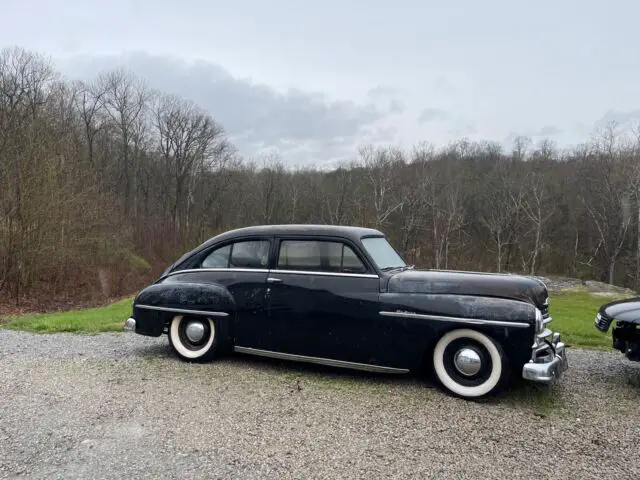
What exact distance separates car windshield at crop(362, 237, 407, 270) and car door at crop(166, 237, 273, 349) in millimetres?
1282

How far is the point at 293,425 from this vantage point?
14.3 feet

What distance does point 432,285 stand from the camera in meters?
5.29

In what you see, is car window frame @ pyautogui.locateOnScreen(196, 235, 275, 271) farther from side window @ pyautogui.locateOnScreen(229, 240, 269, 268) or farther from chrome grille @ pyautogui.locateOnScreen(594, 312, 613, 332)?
chrome grille @ pyautogui.locateOnScreen(594, 312, 613, 332)

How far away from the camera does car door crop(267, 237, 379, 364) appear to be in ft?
17.8

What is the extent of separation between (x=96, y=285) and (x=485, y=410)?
2227cm

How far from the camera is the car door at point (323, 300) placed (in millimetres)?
5438

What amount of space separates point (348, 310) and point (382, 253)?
3.31ft

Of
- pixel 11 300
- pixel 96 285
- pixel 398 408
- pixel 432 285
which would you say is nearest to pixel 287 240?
pixel 432 285

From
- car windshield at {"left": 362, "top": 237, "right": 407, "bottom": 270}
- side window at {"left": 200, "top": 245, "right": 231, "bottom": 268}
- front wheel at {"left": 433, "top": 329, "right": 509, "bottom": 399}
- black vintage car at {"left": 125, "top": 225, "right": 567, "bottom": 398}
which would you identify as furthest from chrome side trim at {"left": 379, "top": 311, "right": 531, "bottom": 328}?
side window at {"left": 200, "top": 245, "right": 231, "bottom": 268}

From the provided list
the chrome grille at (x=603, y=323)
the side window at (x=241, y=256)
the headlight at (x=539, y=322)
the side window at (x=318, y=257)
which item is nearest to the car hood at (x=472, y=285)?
the headlight at (x=539, y=322)

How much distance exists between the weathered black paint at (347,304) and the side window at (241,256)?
93 mm

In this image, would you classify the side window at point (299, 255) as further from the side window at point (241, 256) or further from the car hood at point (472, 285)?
the car hood at point (472, 285)

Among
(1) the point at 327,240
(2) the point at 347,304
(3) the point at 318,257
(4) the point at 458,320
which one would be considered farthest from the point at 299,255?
(4) the point at 458,320

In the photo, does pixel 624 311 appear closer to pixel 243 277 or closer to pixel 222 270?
pixel 243 277
